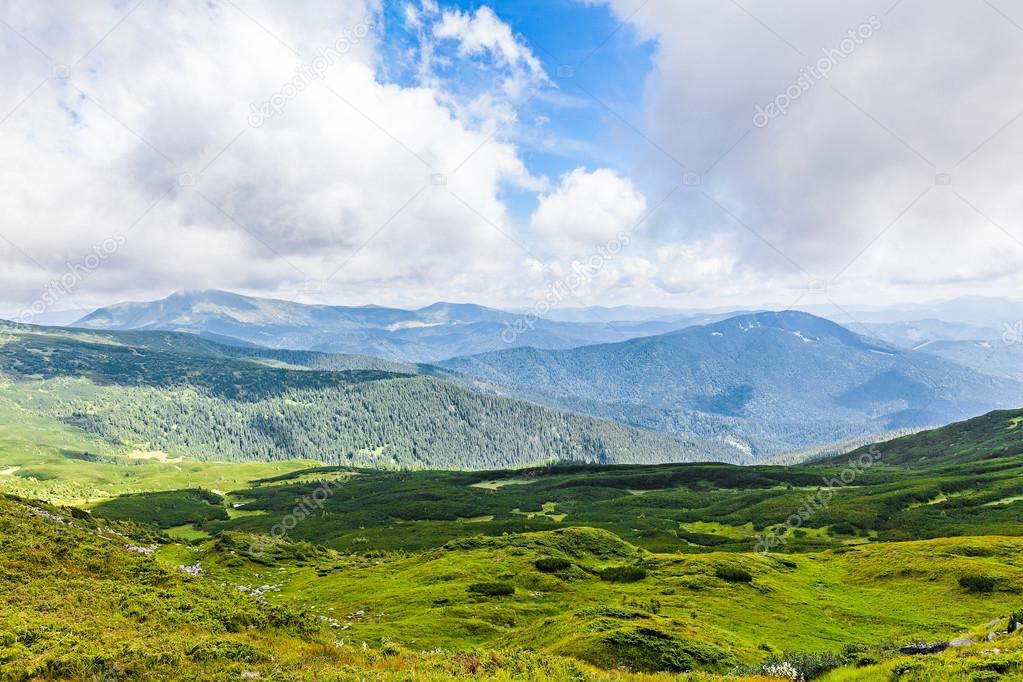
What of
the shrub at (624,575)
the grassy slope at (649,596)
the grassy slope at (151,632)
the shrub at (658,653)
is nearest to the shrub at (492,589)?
the grassy slope at (649,596)

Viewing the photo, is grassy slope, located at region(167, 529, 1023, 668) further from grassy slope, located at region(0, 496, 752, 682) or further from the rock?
the rock

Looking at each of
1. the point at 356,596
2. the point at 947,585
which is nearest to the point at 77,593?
the point at 356,596

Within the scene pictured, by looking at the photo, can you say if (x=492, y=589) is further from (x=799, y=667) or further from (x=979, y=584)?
(x=979, y=584)

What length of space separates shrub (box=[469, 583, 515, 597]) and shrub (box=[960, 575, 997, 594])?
41146 mm

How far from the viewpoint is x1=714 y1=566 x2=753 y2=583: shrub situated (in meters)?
56.4

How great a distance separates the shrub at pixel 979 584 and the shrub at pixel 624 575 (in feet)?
94.9

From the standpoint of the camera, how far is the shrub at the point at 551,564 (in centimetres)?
6044

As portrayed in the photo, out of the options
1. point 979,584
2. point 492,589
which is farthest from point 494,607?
point 979,584

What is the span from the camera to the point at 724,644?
36.4m

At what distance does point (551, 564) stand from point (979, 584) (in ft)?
129

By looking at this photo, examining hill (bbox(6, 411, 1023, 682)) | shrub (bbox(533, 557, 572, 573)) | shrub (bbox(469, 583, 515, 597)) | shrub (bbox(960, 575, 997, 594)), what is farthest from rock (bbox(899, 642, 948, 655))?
shrub (bbox(533, 557, 572, 573))

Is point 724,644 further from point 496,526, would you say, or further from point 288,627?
point 496,526

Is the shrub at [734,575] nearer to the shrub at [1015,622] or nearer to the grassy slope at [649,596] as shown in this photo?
the grassy slope at [649,596]

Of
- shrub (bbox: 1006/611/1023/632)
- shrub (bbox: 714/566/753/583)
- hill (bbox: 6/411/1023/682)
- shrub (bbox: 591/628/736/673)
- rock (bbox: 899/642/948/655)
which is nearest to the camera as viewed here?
shrub (bbox: 1006/611/1023/632)
